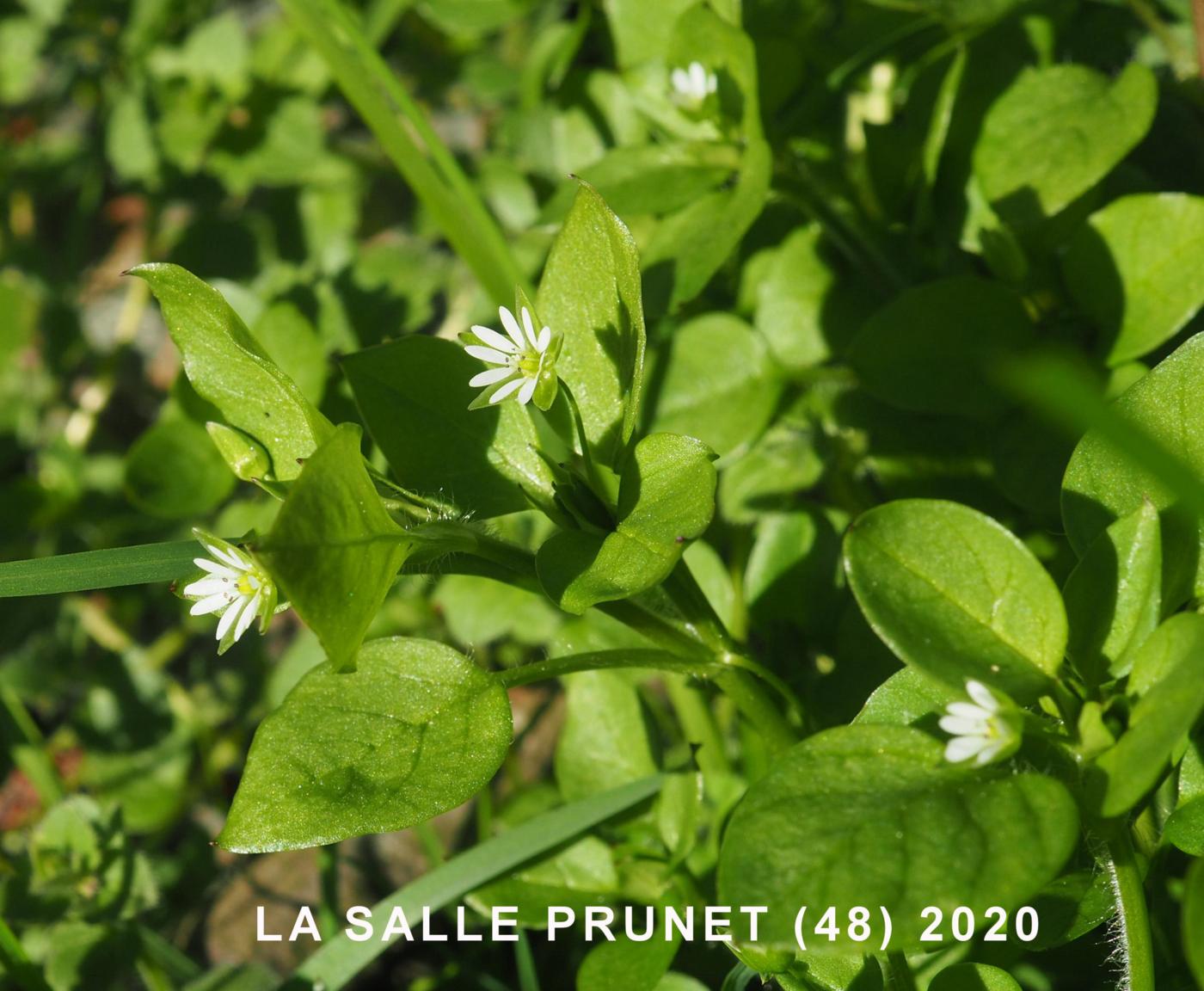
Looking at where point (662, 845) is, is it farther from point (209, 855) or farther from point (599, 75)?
point (599, 75)

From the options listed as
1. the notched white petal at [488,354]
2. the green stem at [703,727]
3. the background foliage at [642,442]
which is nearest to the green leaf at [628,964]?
the background foliage at [642,442]

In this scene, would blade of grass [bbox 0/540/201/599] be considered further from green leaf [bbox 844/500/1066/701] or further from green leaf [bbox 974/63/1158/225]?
green leaf [bbox 974/63/1158/225]

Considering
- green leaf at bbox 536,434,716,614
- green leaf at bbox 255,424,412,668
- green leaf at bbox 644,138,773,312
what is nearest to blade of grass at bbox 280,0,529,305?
green leaf at bbox 644,138,773,312

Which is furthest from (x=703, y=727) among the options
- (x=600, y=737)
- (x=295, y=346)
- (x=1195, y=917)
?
(x=1195, y=917)

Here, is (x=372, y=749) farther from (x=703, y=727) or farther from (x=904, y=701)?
(x=703, y=727)

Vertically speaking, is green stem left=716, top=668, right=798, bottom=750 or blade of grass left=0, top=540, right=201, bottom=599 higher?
blade of grass left=0, top=540, right=201, bottom=599

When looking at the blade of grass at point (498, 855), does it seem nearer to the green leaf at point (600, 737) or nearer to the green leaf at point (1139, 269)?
the green leaf at point (600, 737)

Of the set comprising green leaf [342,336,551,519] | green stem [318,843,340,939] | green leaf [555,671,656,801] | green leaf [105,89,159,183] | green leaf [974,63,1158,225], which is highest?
green leaf [105,89,159,183]
